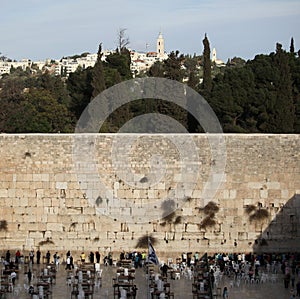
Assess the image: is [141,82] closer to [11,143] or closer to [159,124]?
[159,124]

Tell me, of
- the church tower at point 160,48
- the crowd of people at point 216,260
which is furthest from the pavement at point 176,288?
the church tower at point 160,48

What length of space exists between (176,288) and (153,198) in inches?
129

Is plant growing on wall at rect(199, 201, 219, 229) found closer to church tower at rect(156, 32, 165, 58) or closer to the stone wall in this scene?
the stone wall

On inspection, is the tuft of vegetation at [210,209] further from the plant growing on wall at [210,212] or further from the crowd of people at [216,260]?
the crowd of people at [216,260]

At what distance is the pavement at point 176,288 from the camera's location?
17188 millimetres

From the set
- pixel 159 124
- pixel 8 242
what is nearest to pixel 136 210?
pixel 8 242

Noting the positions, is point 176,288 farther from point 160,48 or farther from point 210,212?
point 160,48

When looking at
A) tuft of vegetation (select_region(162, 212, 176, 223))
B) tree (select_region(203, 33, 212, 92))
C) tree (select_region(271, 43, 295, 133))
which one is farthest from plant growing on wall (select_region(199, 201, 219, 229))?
tree (select_region(203, 33, 212, 92))

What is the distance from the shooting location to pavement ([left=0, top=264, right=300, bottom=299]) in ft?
56.4

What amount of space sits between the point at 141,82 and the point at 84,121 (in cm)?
528

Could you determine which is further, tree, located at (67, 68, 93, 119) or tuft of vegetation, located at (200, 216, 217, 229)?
tree, located at (67, 68, 93, 119)

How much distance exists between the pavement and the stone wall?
48.7 inches

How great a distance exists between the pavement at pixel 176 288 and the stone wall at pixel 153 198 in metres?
1.24

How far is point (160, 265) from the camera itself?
19.8 metres
